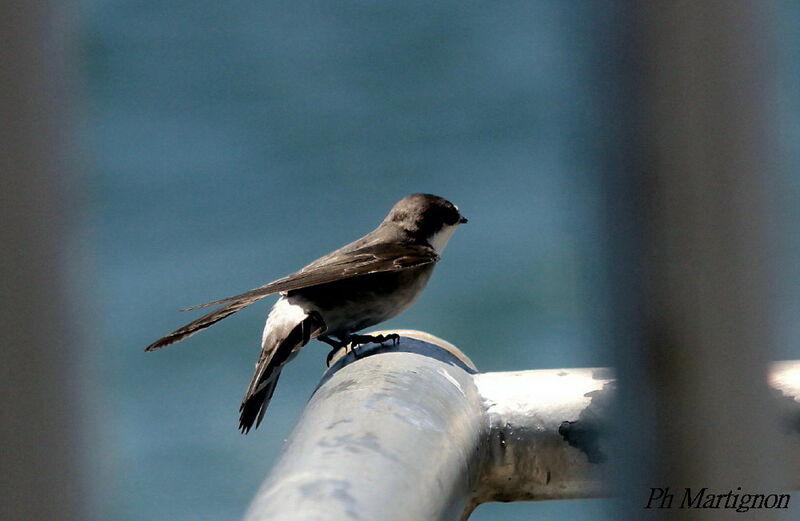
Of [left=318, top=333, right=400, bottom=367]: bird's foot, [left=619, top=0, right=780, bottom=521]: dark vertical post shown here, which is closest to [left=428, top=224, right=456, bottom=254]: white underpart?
[left=318, top=333, right=400, bottom=367]: bird's foot

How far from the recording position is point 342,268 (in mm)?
3984

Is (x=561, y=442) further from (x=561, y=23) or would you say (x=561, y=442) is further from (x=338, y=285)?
(x=338, y=285)

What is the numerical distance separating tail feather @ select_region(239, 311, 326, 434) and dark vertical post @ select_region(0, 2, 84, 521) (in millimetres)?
2888

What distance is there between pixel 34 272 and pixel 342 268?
3333mm

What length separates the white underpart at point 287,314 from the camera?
3.78m

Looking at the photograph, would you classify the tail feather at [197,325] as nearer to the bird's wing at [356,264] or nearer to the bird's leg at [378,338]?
the bird's wing at [356,264]

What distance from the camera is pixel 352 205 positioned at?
1584 centimetres

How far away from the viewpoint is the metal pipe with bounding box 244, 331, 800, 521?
1290 millimetres

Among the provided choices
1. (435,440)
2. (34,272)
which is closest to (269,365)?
(435,440)

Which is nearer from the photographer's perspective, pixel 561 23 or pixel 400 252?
pixel 561 23

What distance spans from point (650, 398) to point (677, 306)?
0.07 metres

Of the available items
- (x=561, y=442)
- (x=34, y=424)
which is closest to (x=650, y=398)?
(x=34, y=424)

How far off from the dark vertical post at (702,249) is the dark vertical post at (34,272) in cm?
31

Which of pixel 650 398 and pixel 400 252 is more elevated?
pixel 650 398
